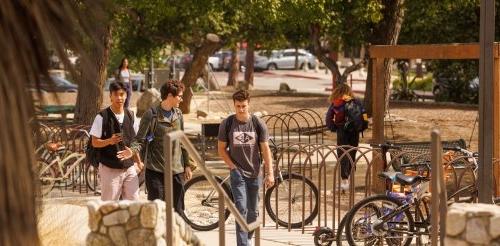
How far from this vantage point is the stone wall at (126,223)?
938 centimetres

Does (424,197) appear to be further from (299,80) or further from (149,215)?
(299,80)

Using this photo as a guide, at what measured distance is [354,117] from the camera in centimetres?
1559

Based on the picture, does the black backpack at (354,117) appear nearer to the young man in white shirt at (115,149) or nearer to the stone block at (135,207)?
the young man in white shirt at (115,149)

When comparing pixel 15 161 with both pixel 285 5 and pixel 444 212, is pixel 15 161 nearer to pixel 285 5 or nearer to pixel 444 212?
pixel 444 212

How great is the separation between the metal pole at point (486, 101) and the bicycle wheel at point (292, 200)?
7.47 feet

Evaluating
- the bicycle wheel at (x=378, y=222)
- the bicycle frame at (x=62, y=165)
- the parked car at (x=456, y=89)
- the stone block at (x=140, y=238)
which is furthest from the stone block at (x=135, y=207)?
the parked car at (x=456, y=89)

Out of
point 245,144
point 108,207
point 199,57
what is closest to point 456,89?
point 199,57

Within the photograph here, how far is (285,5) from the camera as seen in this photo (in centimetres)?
2148

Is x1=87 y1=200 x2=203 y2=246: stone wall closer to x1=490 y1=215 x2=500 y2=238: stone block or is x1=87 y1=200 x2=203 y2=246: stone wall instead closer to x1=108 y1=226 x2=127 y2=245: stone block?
x1=108 y1=226 x2=127 y2=245: stone block

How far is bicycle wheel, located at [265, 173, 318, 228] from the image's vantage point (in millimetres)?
12828

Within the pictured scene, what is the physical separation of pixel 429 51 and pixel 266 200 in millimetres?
3071

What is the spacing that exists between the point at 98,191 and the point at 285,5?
7346 millimetres

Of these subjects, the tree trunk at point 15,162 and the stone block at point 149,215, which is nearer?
the tree trunk at point 15,162

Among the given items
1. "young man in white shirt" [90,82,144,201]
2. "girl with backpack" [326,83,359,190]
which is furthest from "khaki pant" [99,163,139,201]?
"girl with backpack" [326,83,359,190]
